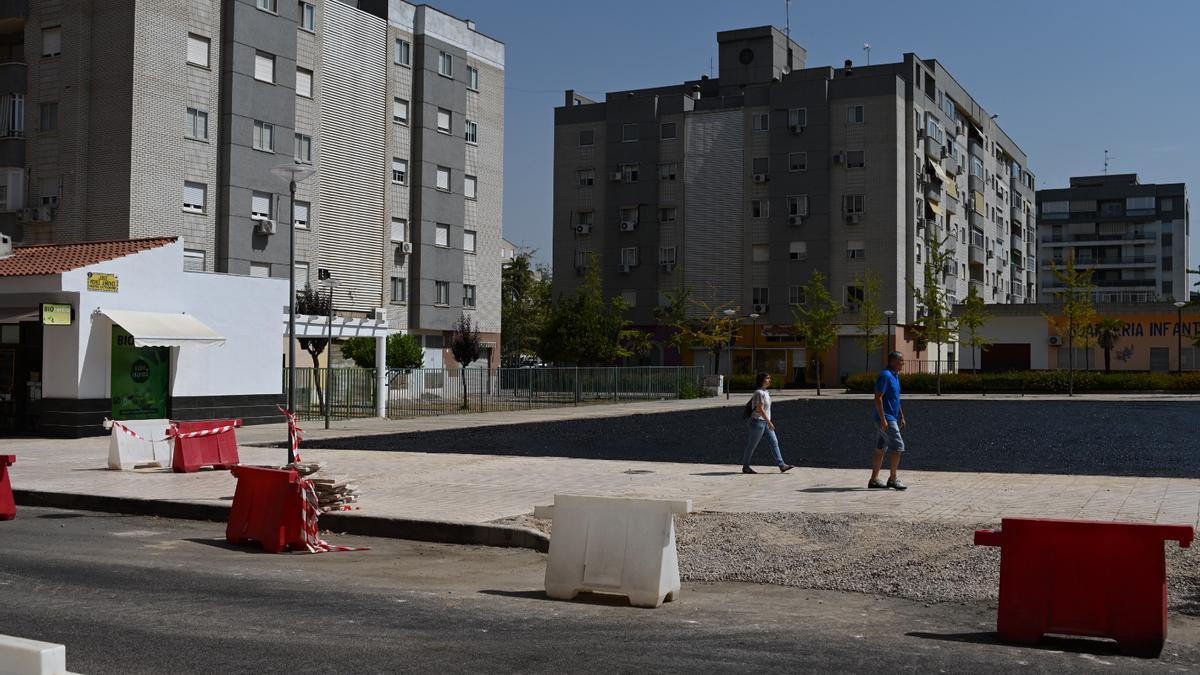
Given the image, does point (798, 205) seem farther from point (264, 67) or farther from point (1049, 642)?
point (1049, 642)

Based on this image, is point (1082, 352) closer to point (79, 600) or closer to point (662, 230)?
point (662, 230)

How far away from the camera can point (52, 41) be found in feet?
147

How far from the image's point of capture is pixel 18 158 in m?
45.2

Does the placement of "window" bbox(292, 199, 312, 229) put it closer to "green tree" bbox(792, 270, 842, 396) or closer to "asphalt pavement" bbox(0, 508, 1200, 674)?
"green tree" bbox(792, 270, 842, 396)

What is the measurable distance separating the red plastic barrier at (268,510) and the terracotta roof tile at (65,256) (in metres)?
16.3

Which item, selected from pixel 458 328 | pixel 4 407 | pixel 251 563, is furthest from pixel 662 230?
pixel 251 563

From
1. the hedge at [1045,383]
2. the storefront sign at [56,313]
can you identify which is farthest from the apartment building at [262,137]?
the hedge at [1045,383]

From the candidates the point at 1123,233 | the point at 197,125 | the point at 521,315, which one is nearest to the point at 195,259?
the point at 197,125

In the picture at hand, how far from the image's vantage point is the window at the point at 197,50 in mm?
44844

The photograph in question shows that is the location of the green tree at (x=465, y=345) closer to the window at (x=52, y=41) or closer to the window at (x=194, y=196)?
the window at (x=194, y=196)

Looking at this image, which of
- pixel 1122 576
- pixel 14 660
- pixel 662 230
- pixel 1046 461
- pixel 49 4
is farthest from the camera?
pixel 662 230

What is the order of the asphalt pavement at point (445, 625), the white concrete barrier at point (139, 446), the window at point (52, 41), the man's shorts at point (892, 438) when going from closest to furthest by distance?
the asphalt pavement at point (445, 625)
the man's shorts at point (892, 438)
the white concrete barrier at point (139, 446)
the window at point (52, 41)

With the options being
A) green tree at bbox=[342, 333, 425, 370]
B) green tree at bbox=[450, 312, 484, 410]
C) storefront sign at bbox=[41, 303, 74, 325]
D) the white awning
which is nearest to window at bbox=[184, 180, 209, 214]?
green tree at bbox=[342, 333, 425, 370]

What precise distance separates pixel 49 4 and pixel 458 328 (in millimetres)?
23350
